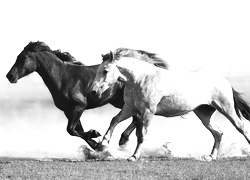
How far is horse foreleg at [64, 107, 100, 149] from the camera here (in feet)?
45.9

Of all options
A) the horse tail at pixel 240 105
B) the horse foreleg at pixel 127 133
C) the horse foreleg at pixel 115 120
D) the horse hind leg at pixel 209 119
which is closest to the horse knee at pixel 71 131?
A: the horse foreleg at pixel 127 133

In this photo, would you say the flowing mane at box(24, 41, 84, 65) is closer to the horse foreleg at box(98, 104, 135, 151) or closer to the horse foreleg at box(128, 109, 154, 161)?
the horse foreleg at box(98, 104, 135, 151)

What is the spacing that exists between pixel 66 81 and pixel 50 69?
501 mm

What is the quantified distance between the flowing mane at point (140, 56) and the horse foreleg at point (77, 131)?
2.06 m

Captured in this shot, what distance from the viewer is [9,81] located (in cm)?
1493

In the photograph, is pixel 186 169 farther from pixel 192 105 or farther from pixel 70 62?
pixel 70 62

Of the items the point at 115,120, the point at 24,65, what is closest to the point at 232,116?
the point at 115,120

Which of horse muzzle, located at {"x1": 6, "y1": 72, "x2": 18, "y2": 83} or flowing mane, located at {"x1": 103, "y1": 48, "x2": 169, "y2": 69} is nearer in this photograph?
flowing mane, located at {"x1": 103, "y1": 48, "x2": 169, "y2": 69}

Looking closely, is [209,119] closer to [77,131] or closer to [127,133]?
[127,133]

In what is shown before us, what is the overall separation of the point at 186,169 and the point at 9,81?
18.5ft

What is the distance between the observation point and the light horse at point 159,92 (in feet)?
40.0

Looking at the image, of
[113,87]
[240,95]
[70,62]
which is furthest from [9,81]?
[240,95]

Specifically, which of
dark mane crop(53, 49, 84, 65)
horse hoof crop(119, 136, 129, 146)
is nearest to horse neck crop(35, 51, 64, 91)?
dark mane crop(53, 49, 84, 65)

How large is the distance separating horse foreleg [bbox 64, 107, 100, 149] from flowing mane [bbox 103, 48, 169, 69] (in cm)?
206
